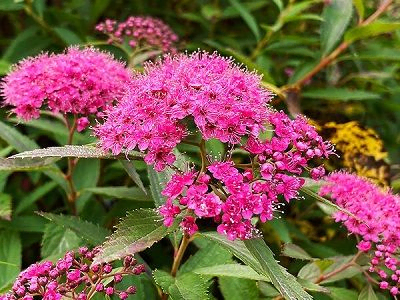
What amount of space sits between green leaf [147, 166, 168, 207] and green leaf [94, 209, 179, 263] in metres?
0.25

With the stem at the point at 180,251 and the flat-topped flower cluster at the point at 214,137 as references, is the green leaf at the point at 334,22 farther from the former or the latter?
the stem at the point at 180,251

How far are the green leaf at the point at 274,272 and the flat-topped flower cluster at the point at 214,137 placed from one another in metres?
0.04

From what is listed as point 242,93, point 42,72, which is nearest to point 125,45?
point 42,72

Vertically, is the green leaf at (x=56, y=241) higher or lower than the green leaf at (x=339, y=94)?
lower

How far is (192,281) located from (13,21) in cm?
222

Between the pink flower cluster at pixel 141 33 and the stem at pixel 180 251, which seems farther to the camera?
the pink flower cluster at pixel 141 33

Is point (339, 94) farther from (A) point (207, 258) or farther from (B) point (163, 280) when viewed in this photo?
(B) point (163, 280)

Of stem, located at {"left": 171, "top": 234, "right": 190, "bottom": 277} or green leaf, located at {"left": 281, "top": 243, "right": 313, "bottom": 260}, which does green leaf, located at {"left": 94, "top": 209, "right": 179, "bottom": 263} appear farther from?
green leaf, located at {"left": 281, "top": 243, "right": 313, "bottom": 260}

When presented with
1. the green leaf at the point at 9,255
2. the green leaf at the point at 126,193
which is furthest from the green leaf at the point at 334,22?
the green leaf at the point at 9,255

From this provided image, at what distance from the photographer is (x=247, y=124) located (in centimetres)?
156

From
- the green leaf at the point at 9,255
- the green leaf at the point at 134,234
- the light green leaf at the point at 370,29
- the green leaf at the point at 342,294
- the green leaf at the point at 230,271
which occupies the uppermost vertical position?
the light green leaf at the point at 370,29

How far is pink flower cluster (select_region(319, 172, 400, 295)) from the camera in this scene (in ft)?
6.19

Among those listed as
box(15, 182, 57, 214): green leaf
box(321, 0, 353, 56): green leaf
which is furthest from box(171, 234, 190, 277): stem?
box(321, 0, 353, 56): green leaf

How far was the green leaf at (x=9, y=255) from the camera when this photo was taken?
209 centimetres
